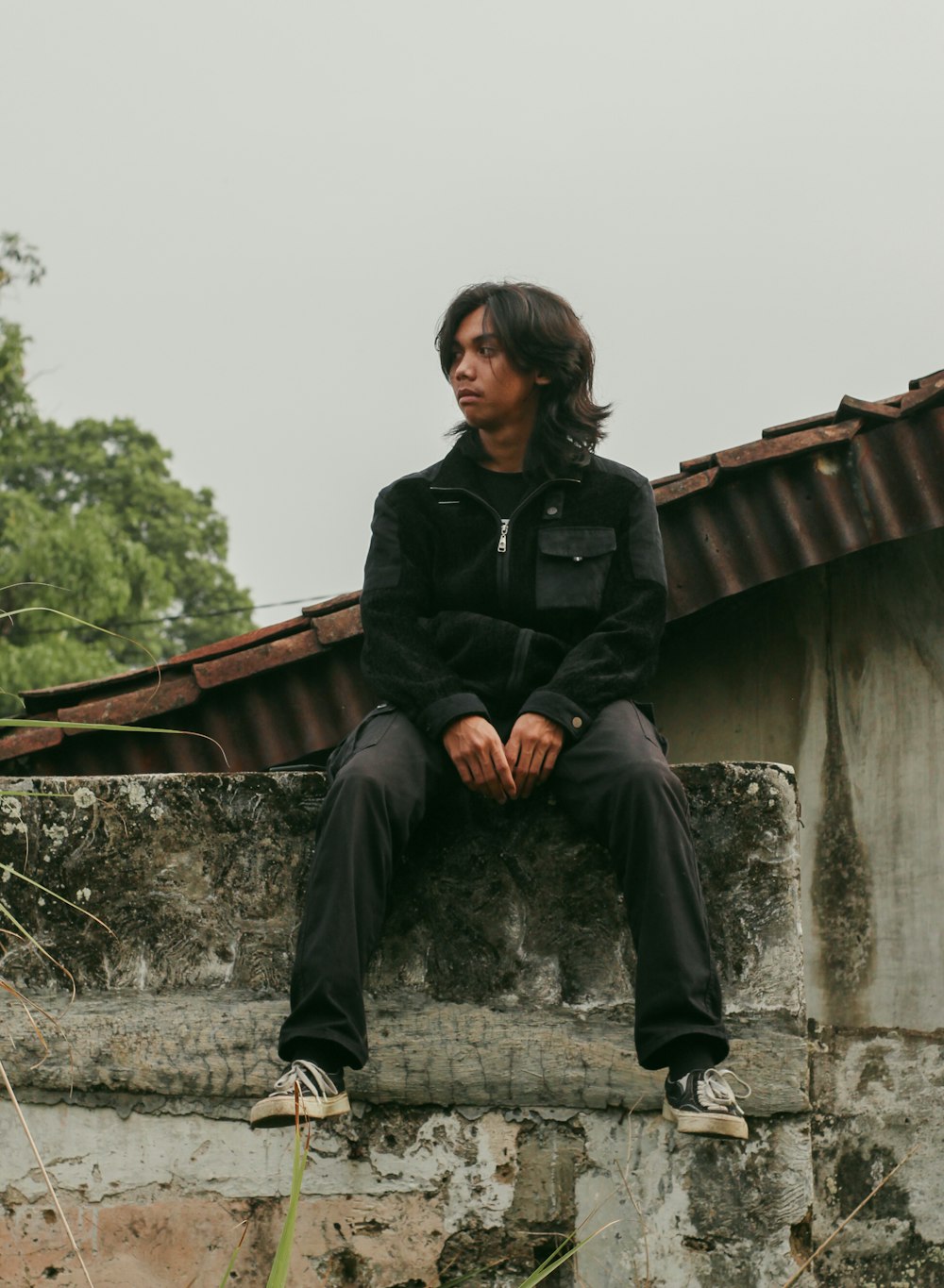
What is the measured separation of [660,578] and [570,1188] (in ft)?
3.93

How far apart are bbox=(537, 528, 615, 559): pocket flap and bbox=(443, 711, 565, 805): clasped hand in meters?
0.39

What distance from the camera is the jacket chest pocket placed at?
9.21 ft

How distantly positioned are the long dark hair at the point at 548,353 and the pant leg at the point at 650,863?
2.01 ft

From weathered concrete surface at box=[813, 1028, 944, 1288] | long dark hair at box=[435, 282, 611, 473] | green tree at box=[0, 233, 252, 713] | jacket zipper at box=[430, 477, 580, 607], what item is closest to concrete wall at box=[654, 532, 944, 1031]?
weathered concrete surface at box=[813, 1028, 944, 1288]

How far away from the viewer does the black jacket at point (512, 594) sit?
2701mm

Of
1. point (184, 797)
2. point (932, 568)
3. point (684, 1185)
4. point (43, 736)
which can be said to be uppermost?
point (932, 568)

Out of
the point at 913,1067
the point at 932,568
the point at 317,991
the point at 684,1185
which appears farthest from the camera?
the point at 932,568

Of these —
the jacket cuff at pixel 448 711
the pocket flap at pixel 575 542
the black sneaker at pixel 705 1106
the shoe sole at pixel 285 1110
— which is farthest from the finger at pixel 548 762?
the shoe sole at pixel 285 1110

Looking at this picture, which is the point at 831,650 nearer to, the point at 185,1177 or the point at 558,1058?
the point at 558,1058

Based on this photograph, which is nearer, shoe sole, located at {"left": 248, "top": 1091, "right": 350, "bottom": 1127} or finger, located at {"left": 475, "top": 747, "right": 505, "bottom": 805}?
shoe sole, located at {"left": 248, "top": 1091, "right": 350, "bottom": 1127}

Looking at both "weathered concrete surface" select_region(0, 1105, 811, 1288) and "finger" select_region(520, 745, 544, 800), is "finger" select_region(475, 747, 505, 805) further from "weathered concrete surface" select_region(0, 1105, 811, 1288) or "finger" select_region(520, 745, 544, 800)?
"weathered concrete surface" select_region(0, 1105, 811, 1288)

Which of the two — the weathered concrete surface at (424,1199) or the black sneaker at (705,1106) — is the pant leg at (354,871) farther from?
the black sneaker at (705,1106)

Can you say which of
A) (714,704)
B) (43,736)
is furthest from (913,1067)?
(43,736)

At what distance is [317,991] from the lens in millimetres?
2309
